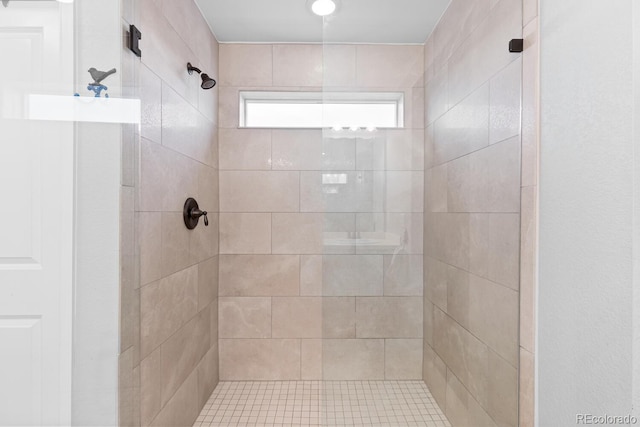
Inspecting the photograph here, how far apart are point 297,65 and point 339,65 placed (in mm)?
900

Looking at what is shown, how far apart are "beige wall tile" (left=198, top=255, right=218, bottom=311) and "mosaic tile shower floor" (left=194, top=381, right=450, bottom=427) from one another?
0.61m

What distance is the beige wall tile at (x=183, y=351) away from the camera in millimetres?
1499

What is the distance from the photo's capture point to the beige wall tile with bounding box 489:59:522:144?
120 centimetres

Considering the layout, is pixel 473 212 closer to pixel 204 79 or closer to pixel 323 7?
pixel 323 7

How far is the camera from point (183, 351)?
1688mm

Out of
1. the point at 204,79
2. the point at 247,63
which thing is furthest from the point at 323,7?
the point at 247,63

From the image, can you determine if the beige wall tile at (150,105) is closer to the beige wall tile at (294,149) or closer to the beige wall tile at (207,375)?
the beige wall tile at (294,149)

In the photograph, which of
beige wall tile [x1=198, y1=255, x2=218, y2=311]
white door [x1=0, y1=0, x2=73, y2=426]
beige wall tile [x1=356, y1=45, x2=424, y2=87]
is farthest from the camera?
beige wall tile [x1=198, y1=255, x2=218, y2=311]

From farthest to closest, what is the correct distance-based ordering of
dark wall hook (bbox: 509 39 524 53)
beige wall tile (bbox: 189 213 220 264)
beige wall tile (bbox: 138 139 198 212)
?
beige wall tile (bbox: 189 213 220 264)
beige wall tile (bbox: 138 139 198 212)
dark wall hook (bbox: 509 39 524 53)

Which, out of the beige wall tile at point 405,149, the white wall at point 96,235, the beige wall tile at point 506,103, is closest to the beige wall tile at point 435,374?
the beige wall tile at point 405,149

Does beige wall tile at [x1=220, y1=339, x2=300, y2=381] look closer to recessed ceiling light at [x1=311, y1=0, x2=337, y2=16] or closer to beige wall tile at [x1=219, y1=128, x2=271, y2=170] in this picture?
beige wall tile at [x1=219, y1=128, x2=271, y2=170]

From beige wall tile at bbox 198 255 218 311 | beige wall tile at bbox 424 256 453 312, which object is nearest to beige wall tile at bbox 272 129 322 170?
beige wall tile at bbox 198 255 218 311

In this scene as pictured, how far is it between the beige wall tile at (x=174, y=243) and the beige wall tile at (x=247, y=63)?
1.09 metres

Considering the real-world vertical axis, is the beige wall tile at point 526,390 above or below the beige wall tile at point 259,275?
below
